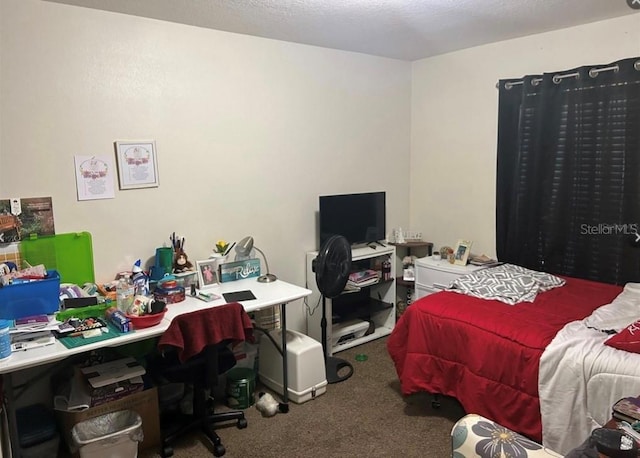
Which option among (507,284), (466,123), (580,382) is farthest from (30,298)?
(466,123)

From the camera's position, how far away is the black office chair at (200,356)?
237 centimetres

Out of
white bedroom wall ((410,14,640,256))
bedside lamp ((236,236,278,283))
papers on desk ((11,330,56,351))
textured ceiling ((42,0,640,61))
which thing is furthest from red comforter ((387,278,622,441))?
papers on desk ((11,330,56,351))

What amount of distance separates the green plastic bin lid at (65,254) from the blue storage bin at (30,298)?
0.26m

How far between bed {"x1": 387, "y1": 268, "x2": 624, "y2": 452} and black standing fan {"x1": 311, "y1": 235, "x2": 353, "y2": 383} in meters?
0.54

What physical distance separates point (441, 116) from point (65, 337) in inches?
135

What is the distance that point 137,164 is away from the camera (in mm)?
2955

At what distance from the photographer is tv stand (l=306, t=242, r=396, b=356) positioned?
151 inches

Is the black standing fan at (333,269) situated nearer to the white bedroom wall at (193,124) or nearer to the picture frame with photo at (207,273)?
the white bedroom wall at (193,124)

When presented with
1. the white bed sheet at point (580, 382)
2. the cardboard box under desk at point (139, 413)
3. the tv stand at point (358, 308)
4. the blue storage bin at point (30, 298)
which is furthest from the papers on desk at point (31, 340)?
the white bed sheet at point (580, 382)

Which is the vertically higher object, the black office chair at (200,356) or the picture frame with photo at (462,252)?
the picture frame with photo at (462,252)

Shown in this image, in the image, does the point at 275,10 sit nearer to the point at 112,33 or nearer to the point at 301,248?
the point at 112,33

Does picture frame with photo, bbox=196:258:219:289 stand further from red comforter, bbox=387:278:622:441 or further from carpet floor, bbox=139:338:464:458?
red comforter, bbox=387:278:622:441

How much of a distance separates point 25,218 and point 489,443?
2.52 metres

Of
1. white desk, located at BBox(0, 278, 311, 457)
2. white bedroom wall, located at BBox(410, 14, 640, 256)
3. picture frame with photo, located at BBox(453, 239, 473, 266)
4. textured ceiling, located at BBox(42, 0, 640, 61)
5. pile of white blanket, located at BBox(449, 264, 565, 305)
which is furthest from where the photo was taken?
picture frame with photo, located at BBox(453, 239, 473, 266)
